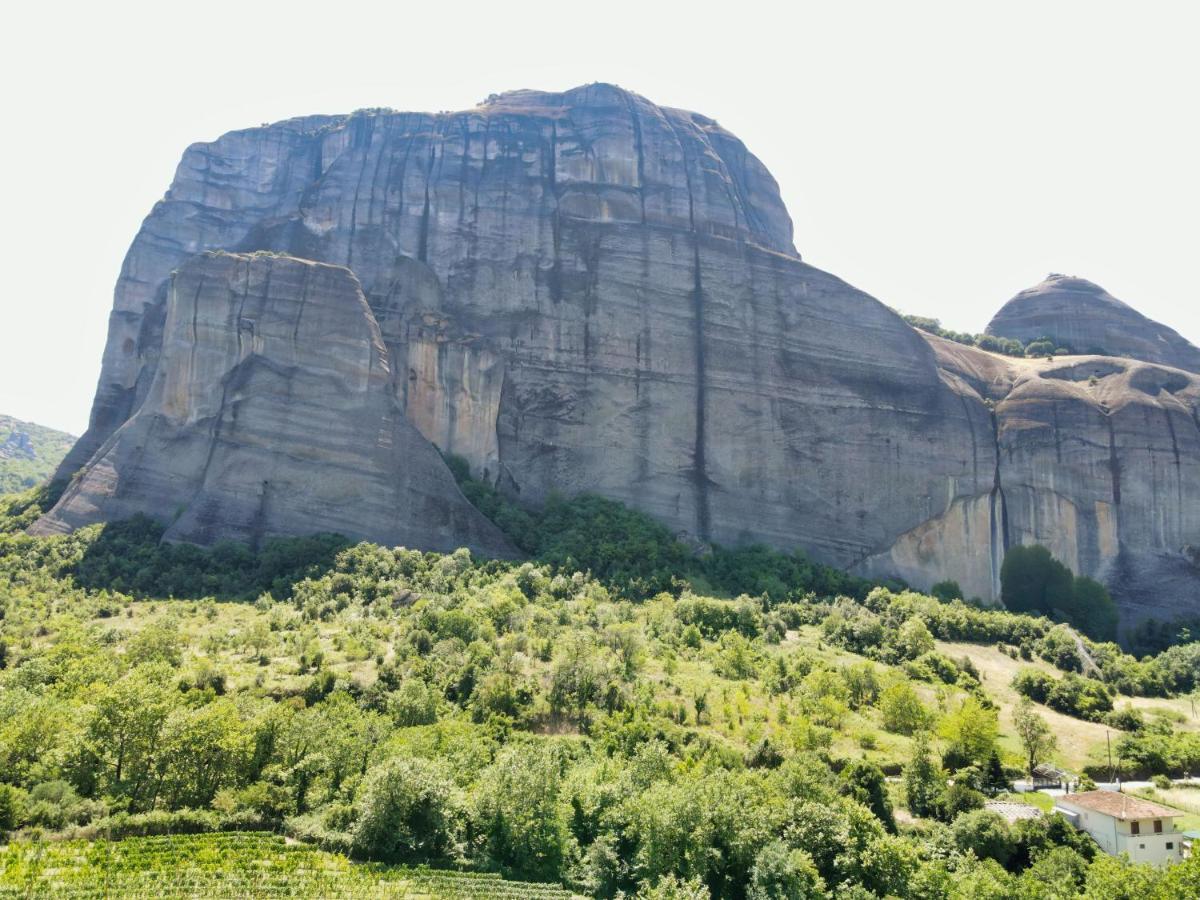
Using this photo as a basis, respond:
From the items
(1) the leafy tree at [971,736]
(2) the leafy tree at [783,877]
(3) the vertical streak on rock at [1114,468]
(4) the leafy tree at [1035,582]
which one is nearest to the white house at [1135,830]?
(1) the leafy tree at [971,736]

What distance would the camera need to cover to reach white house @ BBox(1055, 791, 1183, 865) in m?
21.4

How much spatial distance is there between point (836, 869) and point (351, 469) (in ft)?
110

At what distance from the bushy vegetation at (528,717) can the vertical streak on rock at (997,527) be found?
21.2ft

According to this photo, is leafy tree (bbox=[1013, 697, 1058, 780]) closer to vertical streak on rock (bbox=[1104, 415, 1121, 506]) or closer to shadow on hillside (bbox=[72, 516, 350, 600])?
vertical streak on rock (bbox=[1104, 415, 1121, 506])

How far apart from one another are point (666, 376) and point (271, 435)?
24.7m

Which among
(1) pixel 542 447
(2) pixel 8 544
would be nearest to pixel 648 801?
(1) pixel 542 447

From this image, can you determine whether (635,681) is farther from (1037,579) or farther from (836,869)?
(1037,579)

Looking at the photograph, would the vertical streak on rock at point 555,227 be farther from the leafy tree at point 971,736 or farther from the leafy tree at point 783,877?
the leafy tree at point 783,877

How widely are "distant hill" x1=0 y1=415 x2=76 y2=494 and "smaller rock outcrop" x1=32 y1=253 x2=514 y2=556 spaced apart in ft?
183

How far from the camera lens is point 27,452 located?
126438 mm

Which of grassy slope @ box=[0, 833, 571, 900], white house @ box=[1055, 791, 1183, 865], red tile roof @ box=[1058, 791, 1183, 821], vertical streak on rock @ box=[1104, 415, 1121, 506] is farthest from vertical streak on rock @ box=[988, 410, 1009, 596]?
grassy slope @ box=[0, 833, 571, 900]

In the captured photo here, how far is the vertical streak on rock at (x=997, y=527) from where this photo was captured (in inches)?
2085

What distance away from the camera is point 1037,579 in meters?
51.8

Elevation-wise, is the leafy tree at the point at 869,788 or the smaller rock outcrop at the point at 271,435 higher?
the smaller rock outcrop at the point at 271,435
